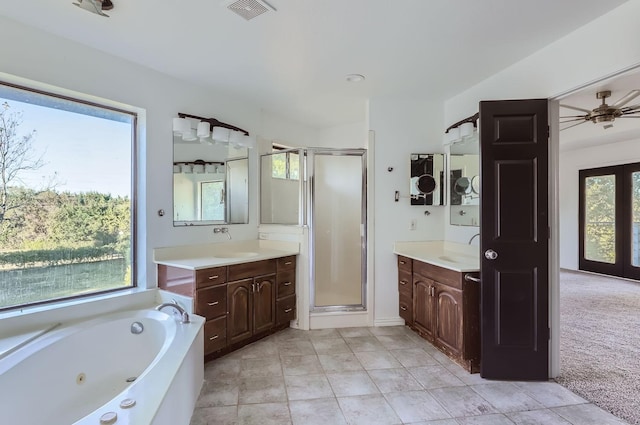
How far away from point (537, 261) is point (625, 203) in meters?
4.95

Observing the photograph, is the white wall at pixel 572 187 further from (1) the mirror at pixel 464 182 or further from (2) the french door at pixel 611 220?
(1) the mirror at pixel 464 182

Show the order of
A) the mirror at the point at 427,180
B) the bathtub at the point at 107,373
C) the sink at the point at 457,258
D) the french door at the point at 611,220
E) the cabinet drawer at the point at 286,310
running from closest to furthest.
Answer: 1. the bathtub at the point at 107,373
2. the sink at the point at 457,258
3. the cabinet drawer at the point at 286,310
4. the mirror at the point at 427,180
5. the french door at the point at 611,220

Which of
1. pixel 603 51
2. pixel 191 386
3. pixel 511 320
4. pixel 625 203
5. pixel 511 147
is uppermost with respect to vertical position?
pixel 603 51

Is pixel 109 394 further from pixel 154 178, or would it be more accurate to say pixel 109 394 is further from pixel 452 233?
pixel 452 233

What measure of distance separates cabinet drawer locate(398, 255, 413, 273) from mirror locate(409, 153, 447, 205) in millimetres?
650

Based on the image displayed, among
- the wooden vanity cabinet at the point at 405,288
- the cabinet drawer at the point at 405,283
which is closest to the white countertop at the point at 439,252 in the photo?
the wooden vanity cabinet at the point at 405,288

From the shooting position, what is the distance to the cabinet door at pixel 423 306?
2977 mm

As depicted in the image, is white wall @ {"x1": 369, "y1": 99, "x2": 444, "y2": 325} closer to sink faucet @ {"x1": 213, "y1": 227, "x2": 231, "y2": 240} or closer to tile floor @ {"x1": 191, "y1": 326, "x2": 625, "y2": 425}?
tile floor @ {"x1": 191, "y1": 326, "x2": 625, "y2": 425}

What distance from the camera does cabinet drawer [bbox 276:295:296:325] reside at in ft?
10.9

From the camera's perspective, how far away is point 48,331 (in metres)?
2.08

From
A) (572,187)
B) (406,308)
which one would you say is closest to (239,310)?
(406,308)

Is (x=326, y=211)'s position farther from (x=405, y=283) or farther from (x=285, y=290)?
(x=405, y=283)

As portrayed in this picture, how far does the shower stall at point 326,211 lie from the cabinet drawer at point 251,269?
1.53ft

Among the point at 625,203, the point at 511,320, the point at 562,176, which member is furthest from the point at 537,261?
the point at 562,176
